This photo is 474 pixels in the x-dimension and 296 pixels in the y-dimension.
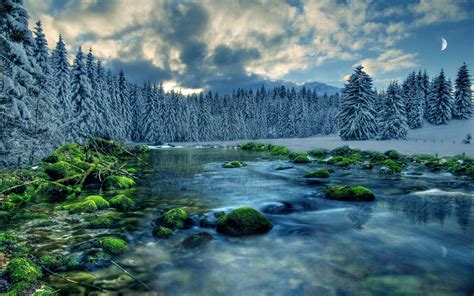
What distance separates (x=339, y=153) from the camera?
3450 centimetres

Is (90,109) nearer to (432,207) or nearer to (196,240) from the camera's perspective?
(196,240)

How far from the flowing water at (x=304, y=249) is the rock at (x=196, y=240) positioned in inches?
7.2

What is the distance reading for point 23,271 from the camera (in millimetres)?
5402

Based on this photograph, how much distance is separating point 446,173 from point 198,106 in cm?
7618

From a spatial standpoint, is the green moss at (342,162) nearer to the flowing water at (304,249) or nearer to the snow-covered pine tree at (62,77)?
the flowing water at (304,249)

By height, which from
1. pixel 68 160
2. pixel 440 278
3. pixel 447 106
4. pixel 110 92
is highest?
pixel 110 92

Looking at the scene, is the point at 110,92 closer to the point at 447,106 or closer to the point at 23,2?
the point at 23,2

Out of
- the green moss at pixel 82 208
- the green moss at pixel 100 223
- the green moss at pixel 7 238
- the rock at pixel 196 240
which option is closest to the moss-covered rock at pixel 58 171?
the green moss at pixel 82 208

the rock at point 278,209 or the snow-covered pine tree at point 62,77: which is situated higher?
the snow-covered pine tree at point 62,77

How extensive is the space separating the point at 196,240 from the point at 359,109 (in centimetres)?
A: 4381

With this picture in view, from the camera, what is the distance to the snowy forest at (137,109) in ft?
42.7

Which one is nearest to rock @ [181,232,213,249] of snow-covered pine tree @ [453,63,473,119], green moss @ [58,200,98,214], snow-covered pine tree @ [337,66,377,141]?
green moss @ [58,200,98,214]

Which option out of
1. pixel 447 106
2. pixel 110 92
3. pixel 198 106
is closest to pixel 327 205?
pixel 110 92

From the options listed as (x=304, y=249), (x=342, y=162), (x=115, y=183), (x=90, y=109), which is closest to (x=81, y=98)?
(x=90, y=109)
